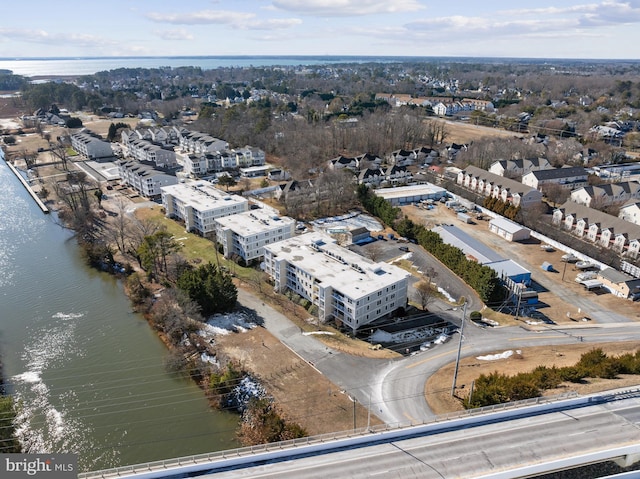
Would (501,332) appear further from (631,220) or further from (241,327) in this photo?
(631,220)

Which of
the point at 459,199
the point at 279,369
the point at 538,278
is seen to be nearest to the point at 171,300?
the point at 279,369

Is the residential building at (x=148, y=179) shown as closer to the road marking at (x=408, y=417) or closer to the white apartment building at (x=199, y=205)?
the white apartment building at (x=199, y=205)

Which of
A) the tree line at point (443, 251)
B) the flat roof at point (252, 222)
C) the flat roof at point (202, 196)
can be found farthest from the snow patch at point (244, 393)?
the flat roof at point (202, 196)

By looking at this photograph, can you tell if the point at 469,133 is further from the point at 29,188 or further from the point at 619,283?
the point at 29,188

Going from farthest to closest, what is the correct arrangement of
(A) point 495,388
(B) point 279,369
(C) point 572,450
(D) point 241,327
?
(D) point 241,327 < (B) point 279,369 < (A) point 495,388 < (C) point 572,450

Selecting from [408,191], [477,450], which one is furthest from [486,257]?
[477,450]

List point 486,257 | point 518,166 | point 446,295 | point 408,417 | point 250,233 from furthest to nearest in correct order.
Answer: point 518,166
point 250,233
point 486,257
point 446,295
point 408,417

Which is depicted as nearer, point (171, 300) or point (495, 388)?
point (495, 388)
